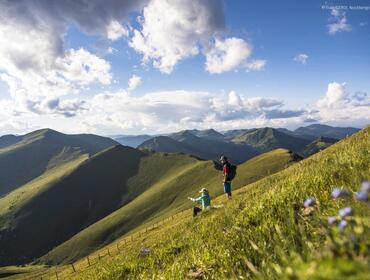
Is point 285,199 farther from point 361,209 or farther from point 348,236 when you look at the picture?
point 348,236

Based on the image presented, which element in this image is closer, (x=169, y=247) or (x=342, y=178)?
(x=342, y=178)

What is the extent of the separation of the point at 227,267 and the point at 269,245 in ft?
2.69

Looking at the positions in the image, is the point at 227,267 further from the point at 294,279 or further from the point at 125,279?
the point at 125,279

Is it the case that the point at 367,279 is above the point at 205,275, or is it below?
above

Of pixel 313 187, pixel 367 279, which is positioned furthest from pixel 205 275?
pixel 367 279

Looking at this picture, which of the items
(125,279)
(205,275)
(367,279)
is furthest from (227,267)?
(125,279)

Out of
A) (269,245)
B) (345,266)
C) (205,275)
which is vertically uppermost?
(345,266)

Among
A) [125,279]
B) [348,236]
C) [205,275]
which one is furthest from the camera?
[125,279]

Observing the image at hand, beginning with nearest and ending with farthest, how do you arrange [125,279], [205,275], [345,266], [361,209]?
[345,266]
[361,209]
[205,275]
[125,279]

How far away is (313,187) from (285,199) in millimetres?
519

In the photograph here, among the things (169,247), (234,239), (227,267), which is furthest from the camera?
(169,247)

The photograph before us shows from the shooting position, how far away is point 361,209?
138 inches

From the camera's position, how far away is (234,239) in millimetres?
6516

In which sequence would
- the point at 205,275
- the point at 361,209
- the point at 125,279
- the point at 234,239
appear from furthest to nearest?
the point at 125,279 < the point at 234,239 < the point at 205,275 < the point at 361,209
